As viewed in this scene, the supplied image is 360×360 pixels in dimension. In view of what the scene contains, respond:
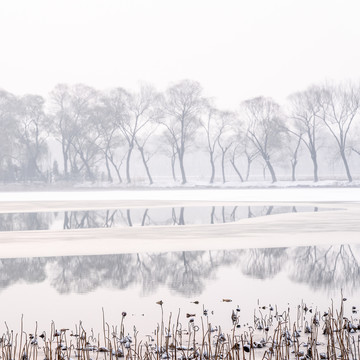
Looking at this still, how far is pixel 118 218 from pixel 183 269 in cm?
2060

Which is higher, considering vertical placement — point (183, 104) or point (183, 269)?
point (183, 104)

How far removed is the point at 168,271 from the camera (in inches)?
732

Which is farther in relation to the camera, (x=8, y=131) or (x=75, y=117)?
(x=75, y=117)

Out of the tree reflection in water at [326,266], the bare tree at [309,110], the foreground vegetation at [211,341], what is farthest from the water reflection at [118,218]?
the bare tree at [309,110]

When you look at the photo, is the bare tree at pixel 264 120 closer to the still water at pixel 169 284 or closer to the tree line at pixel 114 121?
the tree line at pixel 114 121

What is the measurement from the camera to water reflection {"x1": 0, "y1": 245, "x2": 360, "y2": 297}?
1650cm

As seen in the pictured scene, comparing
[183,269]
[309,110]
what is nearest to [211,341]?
[183,269]

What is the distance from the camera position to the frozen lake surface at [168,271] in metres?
13.9

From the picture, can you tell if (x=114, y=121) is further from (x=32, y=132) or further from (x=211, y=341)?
(x=211, y=341)

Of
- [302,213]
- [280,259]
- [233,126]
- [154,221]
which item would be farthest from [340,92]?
[280,259]

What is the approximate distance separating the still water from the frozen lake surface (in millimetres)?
23

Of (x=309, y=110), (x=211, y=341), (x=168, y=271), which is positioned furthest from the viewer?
(x=309, y=110)

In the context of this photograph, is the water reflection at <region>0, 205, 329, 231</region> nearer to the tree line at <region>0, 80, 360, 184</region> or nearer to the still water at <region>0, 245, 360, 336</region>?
the still water at <region>0, 245, 360, 336</region>

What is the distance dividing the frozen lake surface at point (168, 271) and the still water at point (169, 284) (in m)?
0.02
